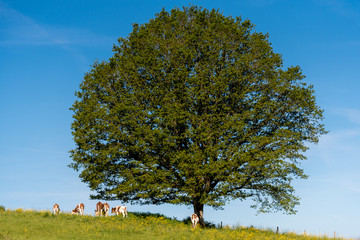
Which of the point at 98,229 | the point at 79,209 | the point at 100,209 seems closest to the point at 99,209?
the point at 100,209

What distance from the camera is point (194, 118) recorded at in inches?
1299

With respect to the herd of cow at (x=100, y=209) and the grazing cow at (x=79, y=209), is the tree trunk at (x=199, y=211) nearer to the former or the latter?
the herd of cow at (x=100, y=209)

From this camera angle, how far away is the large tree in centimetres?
3241

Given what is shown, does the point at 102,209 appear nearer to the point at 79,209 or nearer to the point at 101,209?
the point at 101,209

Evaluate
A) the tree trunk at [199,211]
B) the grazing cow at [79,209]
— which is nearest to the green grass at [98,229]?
the tree trunk at [199,211]

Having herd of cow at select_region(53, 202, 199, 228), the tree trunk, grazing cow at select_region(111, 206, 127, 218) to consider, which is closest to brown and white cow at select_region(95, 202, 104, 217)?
herd of cow at select_region(53, 202, 199, 228)

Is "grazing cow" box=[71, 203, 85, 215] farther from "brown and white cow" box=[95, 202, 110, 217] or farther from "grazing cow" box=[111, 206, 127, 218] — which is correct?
"grazing cow" box=[111, 206, 127, 218]

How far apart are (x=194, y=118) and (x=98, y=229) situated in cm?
1193

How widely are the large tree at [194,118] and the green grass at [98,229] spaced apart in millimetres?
2291

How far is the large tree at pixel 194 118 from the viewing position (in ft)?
106

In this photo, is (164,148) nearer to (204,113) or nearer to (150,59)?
(204,113)

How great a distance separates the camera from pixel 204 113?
33469mm

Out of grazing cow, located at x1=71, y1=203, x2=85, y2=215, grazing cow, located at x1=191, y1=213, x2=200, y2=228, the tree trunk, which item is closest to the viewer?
grazing cow, located at x1=191, y1=213, x2=200, y2=228

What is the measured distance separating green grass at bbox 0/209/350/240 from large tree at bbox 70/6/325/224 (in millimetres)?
2291
